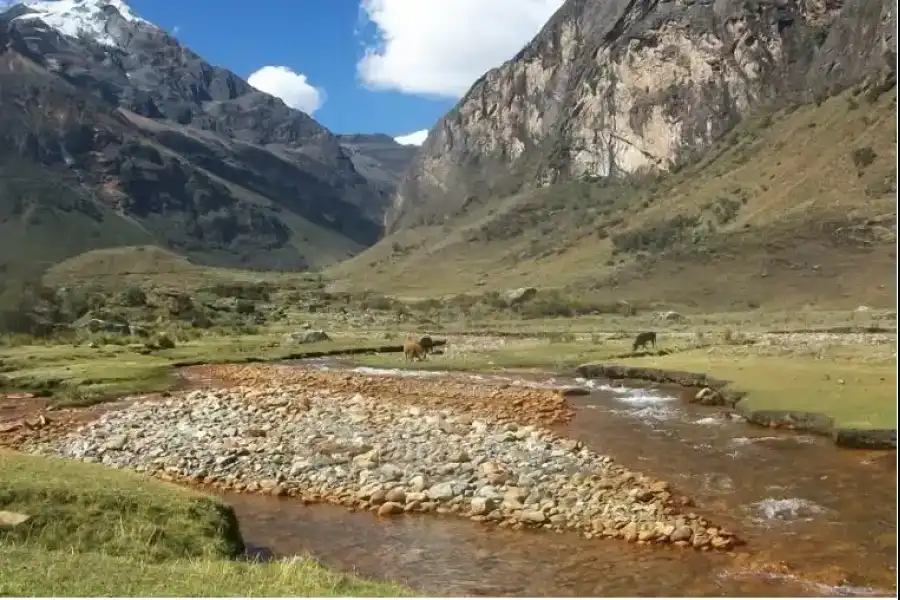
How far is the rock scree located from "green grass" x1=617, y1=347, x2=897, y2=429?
9.06 metres

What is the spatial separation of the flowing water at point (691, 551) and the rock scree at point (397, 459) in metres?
0.83

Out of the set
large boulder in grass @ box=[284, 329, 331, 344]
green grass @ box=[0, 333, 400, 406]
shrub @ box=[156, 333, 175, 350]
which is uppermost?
large boulder in grass @ box=[284, 329, 331, 344]

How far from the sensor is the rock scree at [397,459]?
21.2m

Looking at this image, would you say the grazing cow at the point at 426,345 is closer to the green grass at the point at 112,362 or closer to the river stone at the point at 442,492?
the green grass at the point at 112,362

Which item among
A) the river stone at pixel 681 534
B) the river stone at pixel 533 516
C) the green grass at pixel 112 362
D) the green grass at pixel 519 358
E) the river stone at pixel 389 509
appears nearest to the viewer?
the river stone at pixel 681 534

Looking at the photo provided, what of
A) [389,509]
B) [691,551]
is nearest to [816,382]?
[691,551]

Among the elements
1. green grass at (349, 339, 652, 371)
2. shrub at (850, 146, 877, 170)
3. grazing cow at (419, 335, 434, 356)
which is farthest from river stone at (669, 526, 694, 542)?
shrub at (850, 146, 877, 170)

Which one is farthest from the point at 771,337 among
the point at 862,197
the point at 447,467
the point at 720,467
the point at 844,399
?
the point at 862,197

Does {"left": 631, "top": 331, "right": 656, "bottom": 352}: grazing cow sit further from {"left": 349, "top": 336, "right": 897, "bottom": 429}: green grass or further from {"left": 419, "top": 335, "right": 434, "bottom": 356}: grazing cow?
{"left": 419, "top": 335, "right": 434, "bottom": 356}: grazing cow

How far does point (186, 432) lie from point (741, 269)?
358ft

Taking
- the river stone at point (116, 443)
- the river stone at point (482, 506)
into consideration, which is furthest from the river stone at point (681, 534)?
the river stone at point (116, 443)

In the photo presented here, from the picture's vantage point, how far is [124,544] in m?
15.4

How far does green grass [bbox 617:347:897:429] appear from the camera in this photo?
3072 cm

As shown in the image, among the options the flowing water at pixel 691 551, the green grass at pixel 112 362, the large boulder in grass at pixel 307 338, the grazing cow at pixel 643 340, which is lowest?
the flowing water at pixel 691 551
